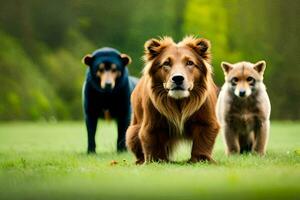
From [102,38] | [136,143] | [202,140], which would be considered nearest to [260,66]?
[136,143]

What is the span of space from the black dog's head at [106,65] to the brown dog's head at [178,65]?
2.79m

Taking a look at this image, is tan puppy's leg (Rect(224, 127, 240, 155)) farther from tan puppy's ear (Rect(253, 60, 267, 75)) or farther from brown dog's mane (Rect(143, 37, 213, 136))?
brown dog's mane (Rect(143, 37, 213, 136))

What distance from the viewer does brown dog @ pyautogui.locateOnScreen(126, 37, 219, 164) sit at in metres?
6.84

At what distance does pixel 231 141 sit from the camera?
8844 millimetres

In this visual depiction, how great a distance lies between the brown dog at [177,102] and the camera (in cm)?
684

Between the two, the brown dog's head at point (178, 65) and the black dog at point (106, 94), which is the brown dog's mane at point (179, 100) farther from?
the black dog at point (106, 94)

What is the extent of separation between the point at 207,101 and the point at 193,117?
204 millimetres

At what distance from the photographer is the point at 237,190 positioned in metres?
4.47

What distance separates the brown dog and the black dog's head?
9.29ft

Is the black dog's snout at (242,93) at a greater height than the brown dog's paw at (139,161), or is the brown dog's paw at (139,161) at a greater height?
the black dog's snout at (242,93)

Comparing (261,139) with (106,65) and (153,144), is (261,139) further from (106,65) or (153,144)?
(106,65)

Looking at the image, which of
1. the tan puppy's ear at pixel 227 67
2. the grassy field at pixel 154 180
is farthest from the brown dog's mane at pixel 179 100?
the tan puppy's ear at pixel 227 67

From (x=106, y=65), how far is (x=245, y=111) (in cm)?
212

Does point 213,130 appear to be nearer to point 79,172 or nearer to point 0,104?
point 79,172
